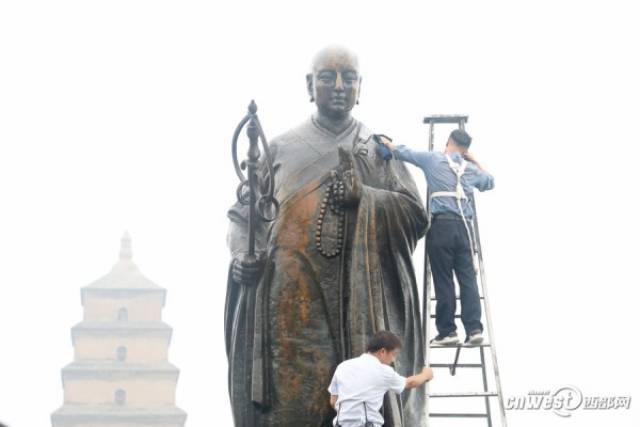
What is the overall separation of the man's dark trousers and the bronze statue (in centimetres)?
29

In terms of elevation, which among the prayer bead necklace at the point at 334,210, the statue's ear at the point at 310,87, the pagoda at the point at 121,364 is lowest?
the pagoda at the point at 121,364

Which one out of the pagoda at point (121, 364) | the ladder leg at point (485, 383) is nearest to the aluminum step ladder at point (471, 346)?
the ladder leg at point (485, 383)

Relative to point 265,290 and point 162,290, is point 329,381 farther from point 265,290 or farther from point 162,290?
point 162,290

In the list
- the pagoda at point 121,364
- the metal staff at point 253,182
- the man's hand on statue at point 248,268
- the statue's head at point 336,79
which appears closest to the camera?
the metal staff at point 253,182

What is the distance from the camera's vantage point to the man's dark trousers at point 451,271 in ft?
45.3

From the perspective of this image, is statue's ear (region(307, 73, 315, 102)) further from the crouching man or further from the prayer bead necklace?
the crouching man

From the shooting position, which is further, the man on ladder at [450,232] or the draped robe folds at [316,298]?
the man on ladder at [450,232]

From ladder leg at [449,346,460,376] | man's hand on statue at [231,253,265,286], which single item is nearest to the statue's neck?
man's hand on statue at [231,253,265,286]

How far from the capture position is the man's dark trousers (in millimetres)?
13797

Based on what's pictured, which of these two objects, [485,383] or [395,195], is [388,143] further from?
[485,383]

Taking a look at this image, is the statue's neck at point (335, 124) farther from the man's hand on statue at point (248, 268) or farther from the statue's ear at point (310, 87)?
the man's hand on statue at point (248, 268)

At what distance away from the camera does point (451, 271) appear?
13.9 meters

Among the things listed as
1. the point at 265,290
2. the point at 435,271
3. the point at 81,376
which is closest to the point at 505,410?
the point at 435,271

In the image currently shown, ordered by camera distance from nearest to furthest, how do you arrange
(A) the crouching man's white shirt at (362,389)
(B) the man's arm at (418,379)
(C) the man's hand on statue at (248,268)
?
1. (A) the crouching man's white shirt at (362,389)
2. (B) the man's arm at (418,379)
3. (C) the man's hand on statue at (248,268)
